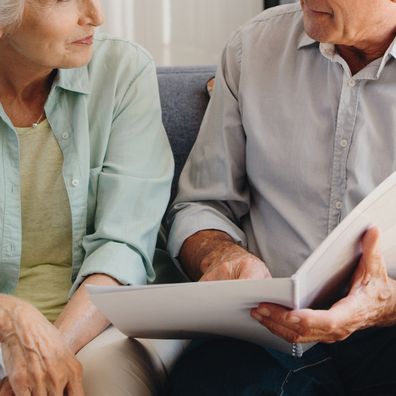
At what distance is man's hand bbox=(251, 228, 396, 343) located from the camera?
126 cm

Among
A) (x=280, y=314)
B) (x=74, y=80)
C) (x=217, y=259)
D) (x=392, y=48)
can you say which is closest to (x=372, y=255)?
(x=280, y=314)

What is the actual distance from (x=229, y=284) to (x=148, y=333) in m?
0.28

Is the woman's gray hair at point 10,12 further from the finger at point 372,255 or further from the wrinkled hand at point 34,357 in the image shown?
the finger at point 372,255

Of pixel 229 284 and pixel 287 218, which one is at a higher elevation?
pixel 229 284

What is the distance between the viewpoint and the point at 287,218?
5.37 feet

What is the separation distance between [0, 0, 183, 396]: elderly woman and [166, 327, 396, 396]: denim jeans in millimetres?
117

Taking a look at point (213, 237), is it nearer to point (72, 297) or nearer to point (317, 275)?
point (72, 297)

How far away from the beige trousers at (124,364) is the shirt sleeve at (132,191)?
12 cm

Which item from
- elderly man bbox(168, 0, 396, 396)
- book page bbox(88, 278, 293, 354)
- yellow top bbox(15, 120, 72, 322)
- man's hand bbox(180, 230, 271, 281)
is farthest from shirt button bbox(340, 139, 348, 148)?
yellow top bbox(15, 120, 72, 322)

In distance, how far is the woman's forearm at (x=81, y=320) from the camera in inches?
60.1

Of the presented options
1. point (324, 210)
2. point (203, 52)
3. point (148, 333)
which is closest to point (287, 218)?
point (324, 210)

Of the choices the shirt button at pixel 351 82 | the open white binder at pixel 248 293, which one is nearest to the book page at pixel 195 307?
the open white binder at pixel 248 293

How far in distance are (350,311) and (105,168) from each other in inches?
22.6

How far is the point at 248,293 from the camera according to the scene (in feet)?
3.96
